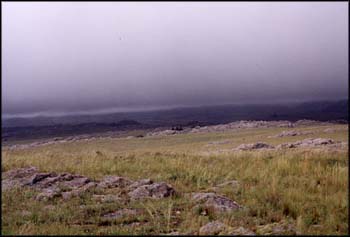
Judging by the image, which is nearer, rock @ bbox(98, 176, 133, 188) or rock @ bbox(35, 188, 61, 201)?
rock @ bbox(35, 188, 61, 201)

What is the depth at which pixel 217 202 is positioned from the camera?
9.14 metres

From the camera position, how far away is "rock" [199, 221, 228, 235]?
23.1 ft

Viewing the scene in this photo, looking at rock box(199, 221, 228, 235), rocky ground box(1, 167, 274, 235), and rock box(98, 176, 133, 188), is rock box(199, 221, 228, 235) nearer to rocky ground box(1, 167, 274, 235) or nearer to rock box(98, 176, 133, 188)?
rocky ground box(1, 167, 274, 235)

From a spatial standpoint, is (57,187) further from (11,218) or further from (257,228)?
(257,228)

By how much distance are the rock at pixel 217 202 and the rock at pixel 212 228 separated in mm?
1263

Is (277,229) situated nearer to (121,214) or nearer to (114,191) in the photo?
(121,214)

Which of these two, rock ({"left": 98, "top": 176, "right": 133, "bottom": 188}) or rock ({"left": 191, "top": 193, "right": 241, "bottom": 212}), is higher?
rock ({"left": 191, "top": 193, "right": 241, "bottom": 212})

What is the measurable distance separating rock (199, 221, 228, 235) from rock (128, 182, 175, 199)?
2.98 metres

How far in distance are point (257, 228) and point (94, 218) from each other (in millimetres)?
2986

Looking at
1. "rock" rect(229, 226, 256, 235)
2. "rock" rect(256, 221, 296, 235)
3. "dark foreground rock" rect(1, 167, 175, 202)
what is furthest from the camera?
"dark foreground rock" rect(1, 167, 175, 202)

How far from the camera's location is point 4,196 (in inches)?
419

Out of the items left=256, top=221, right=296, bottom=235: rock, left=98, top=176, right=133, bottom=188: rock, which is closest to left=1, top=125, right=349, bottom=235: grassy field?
left=256, top=221, right=296, bottom=235: rock

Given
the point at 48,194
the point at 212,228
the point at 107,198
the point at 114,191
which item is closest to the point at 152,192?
the point at 107,198

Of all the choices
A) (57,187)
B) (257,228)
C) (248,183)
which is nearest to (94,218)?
(257,228)
